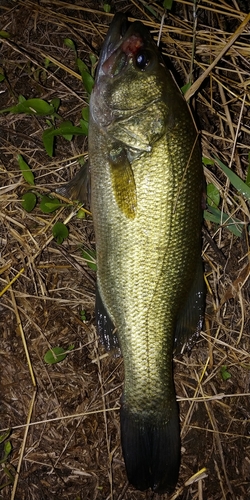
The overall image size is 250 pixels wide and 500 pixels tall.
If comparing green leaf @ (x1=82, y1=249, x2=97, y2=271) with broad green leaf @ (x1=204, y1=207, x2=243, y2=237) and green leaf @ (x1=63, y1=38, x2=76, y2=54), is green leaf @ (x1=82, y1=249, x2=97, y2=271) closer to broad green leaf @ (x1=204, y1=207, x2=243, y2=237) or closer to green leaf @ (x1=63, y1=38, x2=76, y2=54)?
broad green leaf @ (x1=204, y1=207, x2=243, y2=237)

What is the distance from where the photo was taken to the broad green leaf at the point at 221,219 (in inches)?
113

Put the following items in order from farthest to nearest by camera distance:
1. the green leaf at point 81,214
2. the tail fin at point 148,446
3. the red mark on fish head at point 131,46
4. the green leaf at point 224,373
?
the green leaf at point 224,373, the green leaf at point 81,214, the tail fin at point 148,446, the red mark on fish head at point 131,46

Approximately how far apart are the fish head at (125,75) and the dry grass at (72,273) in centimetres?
57

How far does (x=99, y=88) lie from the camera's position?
2.36 m

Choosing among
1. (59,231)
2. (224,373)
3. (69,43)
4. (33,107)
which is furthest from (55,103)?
(224,373)

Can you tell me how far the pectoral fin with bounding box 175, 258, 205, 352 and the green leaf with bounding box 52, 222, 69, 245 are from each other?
32.7 inches

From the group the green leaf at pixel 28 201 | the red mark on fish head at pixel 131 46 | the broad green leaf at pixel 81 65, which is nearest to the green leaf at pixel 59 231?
the green leaf at pixel 28 201

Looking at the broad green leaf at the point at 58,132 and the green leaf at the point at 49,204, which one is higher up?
the broad green leaf at the point at 58,132

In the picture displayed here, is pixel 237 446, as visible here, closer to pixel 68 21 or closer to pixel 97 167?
pixel 97 167

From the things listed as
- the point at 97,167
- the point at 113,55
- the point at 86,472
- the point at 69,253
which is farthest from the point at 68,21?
the point at 86,472

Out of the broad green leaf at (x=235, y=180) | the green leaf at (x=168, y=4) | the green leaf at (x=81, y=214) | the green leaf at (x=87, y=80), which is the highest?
the green leaf at (x=168, y=4)

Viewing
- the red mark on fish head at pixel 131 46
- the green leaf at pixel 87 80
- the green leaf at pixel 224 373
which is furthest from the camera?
the green leaf at pixel 224 373

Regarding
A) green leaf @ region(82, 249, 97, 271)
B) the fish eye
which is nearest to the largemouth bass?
the fish eye

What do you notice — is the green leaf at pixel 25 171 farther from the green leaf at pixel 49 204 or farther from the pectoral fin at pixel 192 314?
the pectoral fin at pixel 192 314
